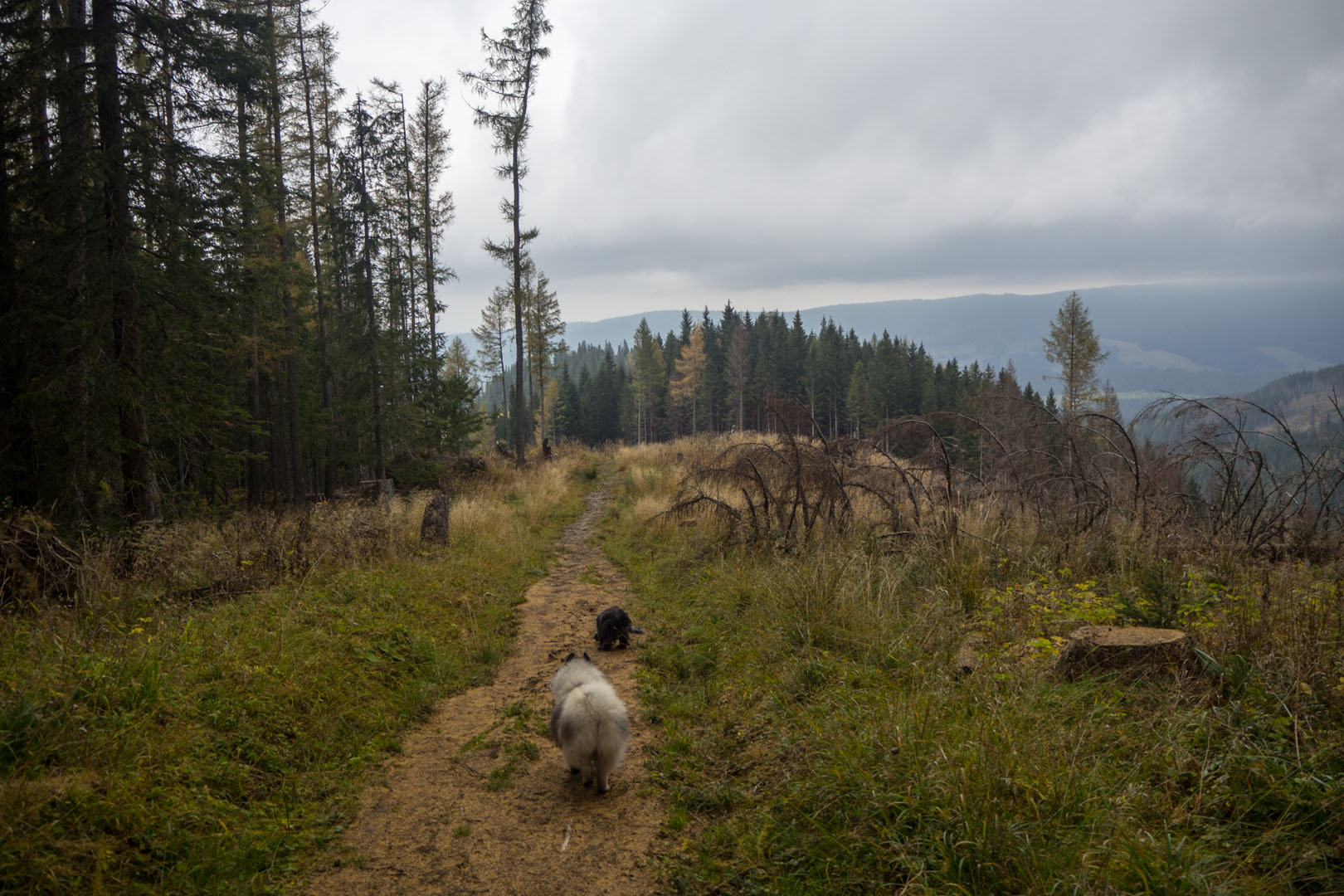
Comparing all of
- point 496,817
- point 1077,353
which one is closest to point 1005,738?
point 496,817

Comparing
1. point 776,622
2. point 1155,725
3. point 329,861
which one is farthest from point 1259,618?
point 329,861

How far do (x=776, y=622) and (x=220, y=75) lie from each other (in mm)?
11787

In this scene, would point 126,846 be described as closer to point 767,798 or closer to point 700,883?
point 700,883

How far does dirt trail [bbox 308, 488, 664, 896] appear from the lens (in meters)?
3.23

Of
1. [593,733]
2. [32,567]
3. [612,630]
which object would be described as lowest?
[612,630]

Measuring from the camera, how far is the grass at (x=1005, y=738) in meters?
2.55

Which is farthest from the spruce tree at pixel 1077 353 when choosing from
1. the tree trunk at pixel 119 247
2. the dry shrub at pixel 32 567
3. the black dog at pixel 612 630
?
the dry shrub at pixel 32 567

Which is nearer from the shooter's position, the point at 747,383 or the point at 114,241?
the point at 114,241

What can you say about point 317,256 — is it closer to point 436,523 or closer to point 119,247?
point 119,247

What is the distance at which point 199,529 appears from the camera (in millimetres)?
8656

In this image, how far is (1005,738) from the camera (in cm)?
307

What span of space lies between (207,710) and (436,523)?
21.3 feet

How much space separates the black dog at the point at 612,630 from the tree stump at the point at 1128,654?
14.2ft

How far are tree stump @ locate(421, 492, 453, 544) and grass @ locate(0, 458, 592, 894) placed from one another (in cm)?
219
